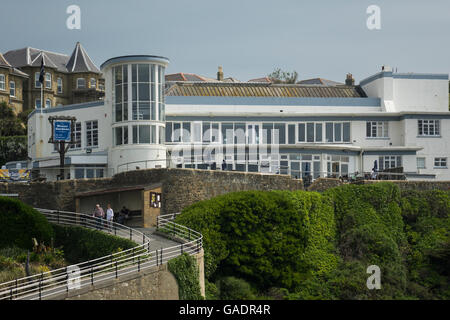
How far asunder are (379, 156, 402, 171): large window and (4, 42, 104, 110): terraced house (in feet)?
129

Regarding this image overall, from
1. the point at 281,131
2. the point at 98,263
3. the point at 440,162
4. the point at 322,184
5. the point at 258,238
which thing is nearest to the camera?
the point at 98,263

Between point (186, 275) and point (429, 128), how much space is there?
97.2 ft

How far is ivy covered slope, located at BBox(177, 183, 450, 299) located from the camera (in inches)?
1410

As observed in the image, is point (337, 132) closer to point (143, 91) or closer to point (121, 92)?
point (143, 91)

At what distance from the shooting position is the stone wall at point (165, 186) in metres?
41.0

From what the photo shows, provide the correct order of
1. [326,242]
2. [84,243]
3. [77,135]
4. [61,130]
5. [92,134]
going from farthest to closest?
[77,135], [92,134], [61,130], [326,242], [84,243]

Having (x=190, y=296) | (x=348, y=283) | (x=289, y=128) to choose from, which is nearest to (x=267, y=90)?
(x=289, y=128)

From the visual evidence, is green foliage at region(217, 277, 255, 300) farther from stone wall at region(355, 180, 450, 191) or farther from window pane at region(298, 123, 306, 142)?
window pane at region(298, 123, 306, 142)

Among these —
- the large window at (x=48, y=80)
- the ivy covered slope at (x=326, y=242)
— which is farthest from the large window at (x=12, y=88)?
the ivy covered slope at (x=326, y=242)

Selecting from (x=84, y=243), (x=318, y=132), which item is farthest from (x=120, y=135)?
(x=318, y=132)

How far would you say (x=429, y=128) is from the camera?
55906 mm

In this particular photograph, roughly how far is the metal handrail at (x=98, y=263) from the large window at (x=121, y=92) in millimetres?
9488

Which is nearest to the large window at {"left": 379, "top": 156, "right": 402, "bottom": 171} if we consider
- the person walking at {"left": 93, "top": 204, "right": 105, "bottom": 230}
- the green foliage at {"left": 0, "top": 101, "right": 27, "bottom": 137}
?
the person walking at {"left": 93, "top": 204, "right": 105, "bottom": 230}

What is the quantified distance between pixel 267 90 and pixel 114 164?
14818 millimetres
